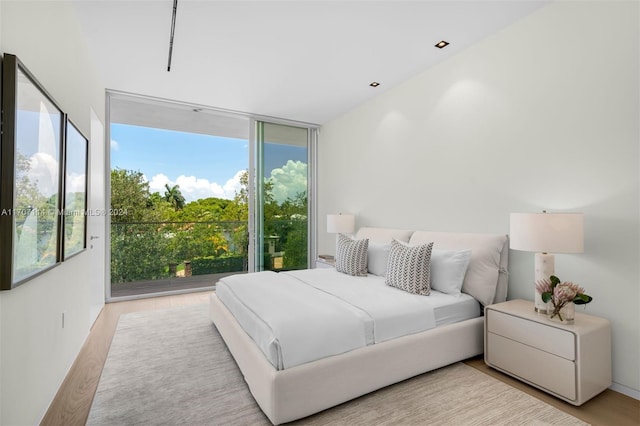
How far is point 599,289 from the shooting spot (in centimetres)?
220

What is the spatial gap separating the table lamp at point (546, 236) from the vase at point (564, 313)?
3.3 inches

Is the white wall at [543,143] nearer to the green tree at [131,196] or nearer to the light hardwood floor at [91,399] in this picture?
the light hardwood floor at [91,399]

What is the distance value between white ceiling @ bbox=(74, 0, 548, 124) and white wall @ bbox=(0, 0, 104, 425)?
18.4 inches

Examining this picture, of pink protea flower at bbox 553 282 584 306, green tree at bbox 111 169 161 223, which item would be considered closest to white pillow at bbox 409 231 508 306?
pink protea flower at bbox 553 282 584 306

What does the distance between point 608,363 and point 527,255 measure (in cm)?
86

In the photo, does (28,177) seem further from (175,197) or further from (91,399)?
(175,197)

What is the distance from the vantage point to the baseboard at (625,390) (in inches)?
80.0

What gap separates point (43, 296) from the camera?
187 centimetres

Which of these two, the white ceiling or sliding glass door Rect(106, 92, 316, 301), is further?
sliding glass door Rect(106, 92, 316, 301)

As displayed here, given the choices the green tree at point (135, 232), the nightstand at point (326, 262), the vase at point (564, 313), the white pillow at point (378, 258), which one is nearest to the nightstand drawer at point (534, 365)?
the vase at point (564, 313)

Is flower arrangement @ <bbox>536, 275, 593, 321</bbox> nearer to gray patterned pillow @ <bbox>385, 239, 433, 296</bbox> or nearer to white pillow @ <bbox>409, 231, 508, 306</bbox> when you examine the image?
white pillow @ <bbox>409, 231, 508, 306</bbox>

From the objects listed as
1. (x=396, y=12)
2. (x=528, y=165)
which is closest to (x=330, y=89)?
(x=396, y=12)

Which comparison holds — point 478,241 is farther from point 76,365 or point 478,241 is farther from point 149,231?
point 149,231

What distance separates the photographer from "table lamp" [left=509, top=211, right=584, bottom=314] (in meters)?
2.07
